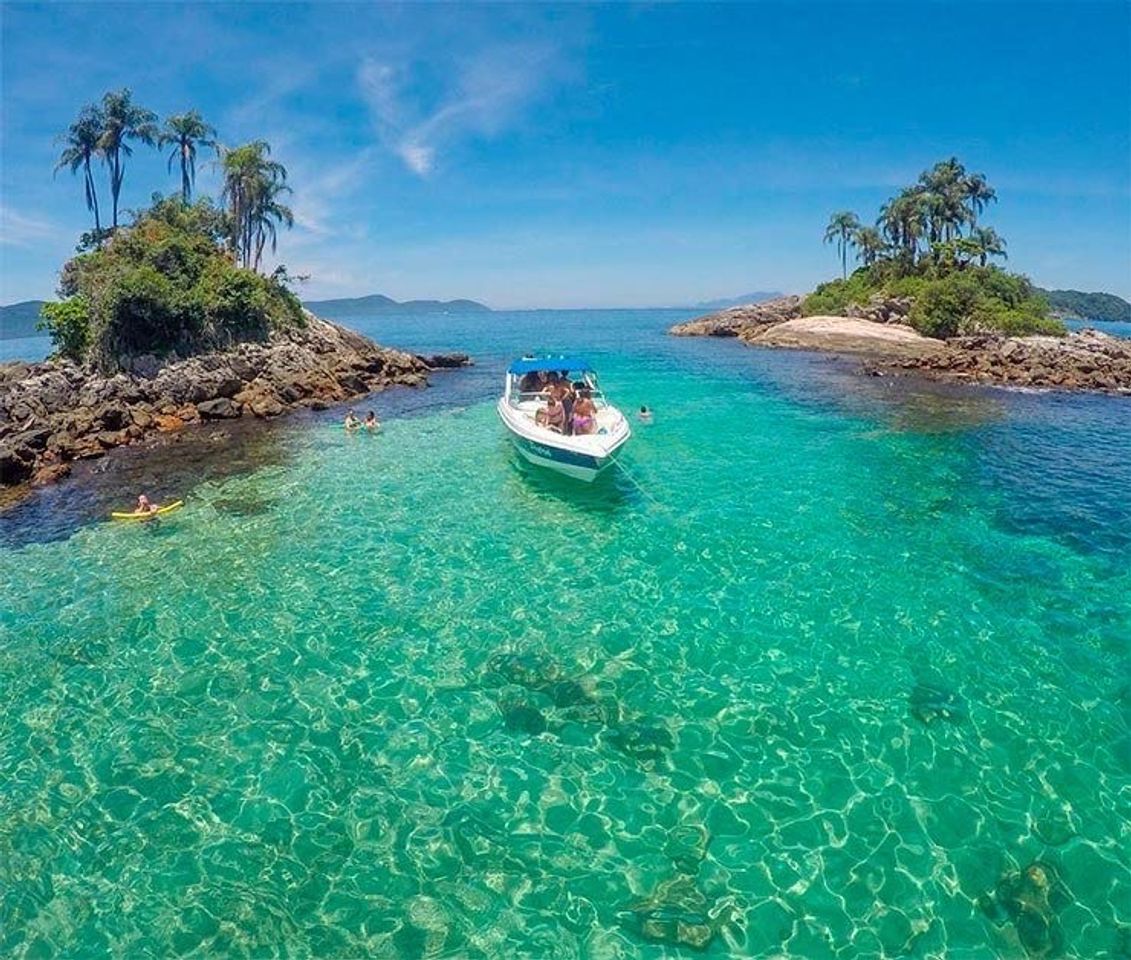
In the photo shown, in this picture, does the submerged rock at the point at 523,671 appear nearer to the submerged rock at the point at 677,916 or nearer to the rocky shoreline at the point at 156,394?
the submerged rock at the point at 677,916

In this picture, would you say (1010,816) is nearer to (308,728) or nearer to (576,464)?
(308,728)

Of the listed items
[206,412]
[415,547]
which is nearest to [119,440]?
[206,412]

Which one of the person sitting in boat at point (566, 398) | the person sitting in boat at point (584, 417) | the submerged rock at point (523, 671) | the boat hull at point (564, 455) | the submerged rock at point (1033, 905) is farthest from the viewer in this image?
the person sitting in boat at point (584, 417)

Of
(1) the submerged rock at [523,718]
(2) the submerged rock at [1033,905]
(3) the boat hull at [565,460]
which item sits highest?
(3) the boat hull at [565,460]

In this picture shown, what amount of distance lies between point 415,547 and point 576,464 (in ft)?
20.3

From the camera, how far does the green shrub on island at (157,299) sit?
37.3 m

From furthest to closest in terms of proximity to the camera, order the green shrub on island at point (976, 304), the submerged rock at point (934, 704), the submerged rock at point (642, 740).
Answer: the green shrub on island at point (976, 304), the submerged rock at point (934, 704), the submerged rock at point (642, 740)

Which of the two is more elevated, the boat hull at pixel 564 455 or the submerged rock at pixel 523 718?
the boat hull at pixel 564 455

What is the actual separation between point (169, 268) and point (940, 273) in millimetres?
78228

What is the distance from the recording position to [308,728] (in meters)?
11.0

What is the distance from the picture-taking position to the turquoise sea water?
789 centimetres

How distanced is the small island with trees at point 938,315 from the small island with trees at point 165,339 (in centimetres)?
4083

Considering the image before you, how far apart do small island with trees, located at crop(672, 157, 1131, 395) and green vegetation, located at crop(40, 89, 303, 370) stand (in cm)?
4420

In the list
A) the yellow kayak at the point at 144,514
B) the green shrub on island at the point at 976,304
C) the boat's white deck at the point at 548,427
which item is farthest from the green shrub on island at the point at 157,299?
the green shrub on island at the point at 976,304
